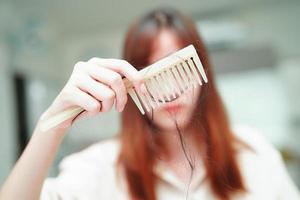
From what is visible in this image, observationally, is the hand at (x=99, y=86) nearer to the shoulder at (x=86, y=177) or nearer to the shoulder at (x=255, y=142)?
the shoulder at (x=86, y=177)

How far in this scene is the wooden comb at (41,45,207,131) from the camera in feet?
1.06

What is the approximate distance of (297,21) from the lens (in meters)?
2.26

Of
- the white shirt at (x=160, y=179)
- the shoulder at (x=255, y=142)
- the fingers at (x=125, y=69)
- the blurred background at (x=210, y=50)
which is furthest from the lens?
the blurred background at (x=210, y=50)

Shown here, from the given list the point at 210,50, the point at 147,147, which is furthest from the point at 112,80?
the point at 210,50

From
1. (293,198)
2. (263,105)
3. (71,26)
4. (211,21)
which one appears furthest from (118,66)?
(211,21)

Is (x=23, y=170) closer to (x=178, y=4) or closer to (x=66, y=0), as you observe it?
(x=66, y=0)

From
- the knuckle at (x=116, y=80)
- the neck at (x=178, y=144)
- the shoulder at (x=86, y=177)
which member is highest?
the knuckle at (x=116, y=80)

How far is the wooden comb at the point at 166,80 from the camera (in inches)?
12.7

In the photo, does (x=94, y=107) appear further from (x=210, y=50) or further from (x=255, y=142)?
(x=210, y=50)

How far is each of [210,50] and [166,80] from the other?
1.69 m

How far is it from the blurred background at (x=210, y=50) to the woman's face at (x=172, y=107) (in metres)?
1.15

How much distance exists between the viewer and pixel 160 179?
449 millimetres

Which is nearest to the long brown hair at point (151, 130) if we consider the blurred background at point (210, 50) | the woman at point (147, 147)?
the woman at point (147, 147)

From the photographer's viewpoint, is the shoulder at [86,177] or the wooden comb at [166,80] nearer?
the wooden comb at [166,80]
